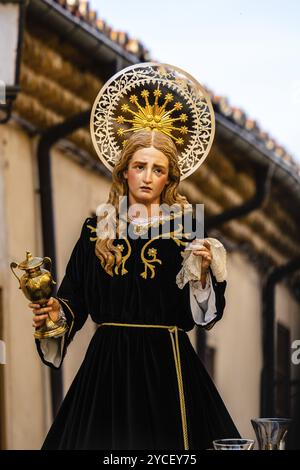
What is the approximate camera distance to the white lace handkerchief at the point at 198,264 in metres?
6.23

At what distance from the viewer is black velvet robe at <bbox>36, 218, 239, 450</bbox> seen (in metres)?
6.12

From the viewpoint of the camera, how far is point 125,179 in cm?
643

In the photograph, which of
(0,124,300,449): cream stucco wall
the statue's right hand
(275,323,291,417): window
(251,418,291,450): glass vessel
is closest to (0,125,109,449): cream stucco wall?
(0,124,300,449): cream stucco wall

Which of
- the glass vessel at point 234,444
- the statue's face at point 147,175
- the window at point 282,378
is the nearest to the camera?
the glass vessel at point 234,444

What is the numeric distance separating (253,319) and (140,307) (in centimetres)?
510

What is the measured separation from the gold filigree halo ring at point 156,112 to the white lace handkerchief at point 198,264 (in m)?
0.37

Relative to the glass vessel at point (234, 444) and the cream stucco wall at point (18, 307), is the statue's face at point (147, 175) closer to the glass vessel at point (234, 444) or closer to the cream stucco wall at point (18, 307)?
the glass vessel at point (234, 444)

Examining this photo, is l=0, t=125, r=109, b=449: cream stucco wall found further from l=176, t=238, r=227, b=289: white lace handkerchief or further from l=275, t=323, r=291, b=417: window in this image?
l=176, t=238, r=227, b=289: white lace handkerchief

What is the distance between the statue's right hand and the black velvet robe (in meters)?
0.09

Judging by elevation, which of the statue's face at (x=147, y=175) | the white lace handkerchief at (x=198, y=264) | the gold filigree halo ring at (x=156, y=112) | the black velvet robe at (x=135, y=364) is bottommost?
the black velvet robe at (x=135, y=364)

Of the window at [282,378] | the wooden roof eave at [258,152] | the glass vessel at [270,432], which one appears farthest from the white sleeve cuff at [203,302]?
the window at [282,378]

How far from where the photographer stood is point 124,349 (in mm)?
6254

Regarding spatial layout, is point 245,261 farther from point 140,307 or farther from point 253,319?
point 140,307

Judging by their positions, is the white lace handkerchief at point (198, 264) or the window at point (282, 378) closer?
the white lace handkerchief at point (198, 264)
